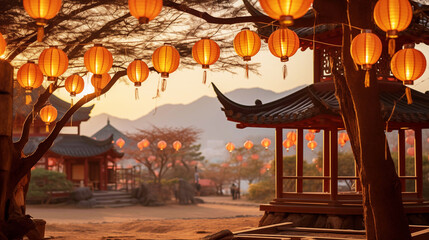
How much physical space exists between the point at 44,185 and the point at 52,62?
2169cm

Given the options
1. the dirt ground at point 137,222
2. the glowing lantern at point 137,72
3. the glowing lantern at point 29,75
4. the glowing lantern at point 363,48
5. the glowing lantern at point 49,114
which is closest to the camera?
A: the glowing lantern at point 363,48

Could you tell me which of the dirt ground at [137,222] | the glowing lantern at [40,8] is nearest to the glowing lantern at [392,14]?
the glowing lantern at [40,8]

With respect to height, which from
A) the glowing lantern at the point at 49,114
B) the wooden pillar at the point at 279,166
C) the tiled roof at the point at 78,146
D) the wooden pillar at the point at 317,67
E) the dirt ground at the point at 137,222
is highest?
the wooden pillar at the point at 317,67

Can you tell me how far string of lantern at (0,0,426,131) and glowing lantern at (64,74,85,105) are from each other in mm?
45

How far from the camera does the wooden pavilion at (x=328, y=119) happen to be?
11.3 m

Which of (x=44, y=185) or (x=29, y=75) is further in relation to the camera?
(x=44, y=185)

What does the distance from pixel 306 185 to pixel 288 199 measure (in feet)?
62.5

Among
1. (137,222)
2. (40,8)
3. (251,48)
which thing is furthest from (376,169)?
(137,222)

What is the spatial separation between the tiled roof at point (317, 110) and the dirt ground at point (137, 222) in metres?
2.48

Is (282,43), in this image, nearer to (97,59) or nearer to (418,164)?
(97,59)

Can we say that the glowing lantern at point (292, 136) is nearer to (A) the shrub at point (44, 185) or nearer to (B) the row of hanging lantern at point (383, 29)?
(B) the row of hanging lantern at point (383, 29)

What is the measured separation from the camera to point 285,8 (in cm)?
505

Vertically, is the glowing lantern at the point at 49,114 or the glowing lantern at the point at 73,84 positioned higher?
the glowing lantern at the point at 73,84

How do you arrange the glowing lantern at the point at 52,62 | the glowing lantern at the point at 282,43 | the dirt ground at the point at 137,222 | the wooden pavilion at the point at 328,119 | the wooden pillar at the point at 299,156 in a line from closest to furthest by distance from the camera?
the glowing lantern at the point at 282,43, the glowing lantern at the point at 52,62, the wooden pavilion at the point at 328,119, the wooden pillar at the point at 299,156, the dirt ground at the point at 137,222
